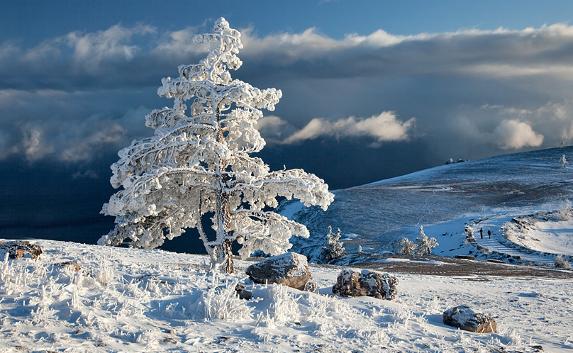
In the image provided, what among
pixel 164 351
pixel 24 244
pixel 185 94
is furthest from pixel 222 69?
pixel 164 351

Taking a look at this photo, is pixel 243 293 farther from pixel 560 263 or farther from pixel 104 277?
pixel 560 263

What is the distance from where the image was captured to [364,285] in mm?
14016

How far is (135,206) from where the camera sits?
1888cm

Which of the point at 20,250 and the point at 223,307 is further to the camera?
the point at 20,250

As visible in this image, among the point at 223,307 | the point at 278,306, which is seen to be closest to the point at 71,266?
the point at 223,307

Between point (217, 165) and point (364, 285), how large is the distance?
8652mm

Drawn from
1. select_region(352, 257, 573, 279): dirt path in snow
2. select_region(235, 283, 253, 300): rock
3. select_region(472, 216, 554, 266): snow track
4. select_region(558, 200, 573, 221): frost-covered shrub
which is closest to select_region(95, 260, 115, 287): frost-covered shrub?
select_region(235, 283, 253, 300): rock

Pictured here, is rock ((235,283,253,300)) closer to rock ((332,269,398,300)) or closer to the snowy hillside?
rock ((332,269,398,300))

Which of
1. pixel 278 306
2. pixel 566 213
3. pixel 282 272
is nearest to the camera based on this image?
pixel 278 306

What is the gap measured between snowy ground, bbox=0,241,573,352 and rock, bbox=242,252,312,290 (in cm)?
90

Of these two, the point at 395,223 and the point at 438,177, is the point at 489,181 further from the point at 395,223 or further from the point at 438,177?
the point at 395,223

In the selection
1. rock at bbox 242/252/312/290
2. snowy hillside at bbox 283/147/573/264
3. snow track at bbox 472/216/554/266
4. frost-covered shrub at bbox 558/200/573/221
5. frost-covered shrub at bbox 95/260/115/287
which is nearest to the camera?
frost-covered shrub at bbox 95/260/115/287

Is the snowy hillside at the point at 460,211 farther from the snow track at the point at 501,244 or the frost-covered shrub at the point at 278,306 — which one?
the frost-covered shrub at the point at 278,306

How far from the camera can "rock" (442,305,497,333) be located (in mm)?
11461
